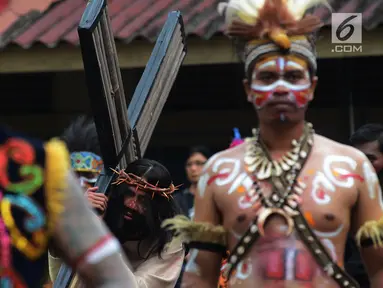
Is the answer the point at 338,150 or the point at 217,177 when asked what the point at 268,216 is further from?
the point at 338,150

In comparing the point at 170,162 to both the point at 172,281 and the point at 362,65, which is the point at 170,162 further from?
the point at 172,281

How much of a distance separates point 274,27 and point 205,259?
107 cm

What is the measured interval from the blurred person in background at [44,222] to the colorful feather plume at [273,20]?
1.92m

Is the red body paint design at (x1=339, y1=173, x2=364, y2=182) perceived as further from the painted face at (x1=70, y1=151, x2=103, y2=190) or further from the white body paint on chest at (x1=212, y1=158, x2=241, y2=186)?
the painted face at (x1=70, y1=151, x2=103, y2=190)

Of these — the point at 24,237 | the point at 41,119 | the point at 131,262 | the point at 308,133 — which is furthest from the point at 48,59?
the point at 24,237

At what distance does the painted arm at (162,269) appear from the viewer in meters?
6.05

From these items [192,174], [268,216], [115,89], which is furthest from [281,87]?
[192,174]

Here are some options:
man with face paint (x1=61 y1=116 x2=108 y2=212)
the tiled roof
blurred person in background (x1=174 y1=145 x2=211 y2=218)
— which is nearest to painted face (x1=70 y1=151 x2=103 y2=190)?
man with face paint (x1=61 y1=116 x2=108 y2=212)

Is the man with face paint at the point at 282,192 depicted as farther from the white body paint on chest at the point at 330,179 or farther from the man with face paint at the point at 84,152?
the man with face paint at the point at 84,152

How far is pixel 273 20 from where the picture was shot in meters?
4.82

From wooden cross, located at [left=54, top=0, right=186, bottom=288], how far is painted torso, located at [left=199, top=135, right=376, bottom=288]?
1766 mm

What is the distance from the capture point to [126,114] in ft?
23.7

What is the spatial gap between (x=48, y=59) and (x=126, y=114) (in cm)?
343

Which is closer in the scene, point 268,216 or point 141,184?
point 268,216
